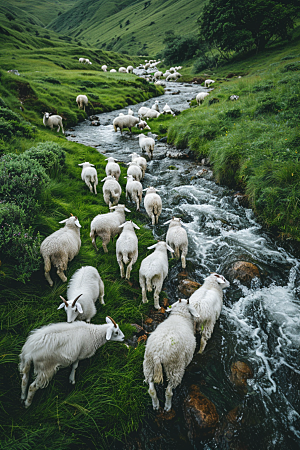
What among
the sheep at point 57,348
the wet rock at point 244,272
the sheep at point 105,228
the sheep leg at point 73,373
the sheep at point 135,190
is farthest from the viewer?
the sheep at point 135,190

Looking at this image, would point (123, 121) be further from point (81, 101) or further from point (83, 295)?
point (83, 295)

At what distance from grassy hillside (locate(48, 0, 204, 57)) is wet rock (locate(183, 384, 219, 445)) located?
11119 cm

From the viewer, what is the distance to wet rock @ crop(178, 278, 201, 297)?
5.71 meters

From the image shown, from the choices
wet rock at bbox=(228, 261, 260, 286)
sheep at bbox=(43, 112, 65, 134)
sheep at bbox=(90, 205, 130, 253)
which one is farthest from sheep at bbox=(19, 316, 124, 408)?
sheep at bbox=(43, 112, 65, 134)

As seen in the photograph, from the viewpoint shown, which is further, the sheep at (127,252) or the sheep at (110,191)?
the sheep at (110,191)

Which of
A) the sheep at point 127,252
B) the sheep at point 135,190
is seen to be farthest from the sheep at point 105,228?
the sheep at point 135,190

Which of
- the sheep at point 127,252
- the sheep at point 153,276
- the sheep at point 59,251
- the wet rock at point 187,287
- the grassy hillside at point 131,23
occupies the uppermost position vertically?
the grassy hillside at point 131,23

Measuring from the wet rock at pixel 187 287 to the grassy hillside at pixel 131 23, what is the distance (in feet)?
356

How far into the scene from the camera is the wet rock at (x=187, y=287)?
571 centimetres

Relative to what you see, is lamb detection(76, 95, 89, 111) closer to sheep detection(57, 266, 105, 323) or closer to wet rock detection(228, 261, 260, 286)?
sheep detection(57, 266, 105, 323)

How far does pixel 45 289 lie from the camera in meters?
4.80

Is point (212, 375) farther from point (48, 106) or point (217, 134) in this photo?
point (48, 106)

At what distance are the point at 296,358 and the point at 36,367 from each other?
4692mm

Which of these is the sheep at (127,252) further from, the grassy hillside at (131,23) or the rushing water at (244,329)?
the grassy hillside at (131,23)
